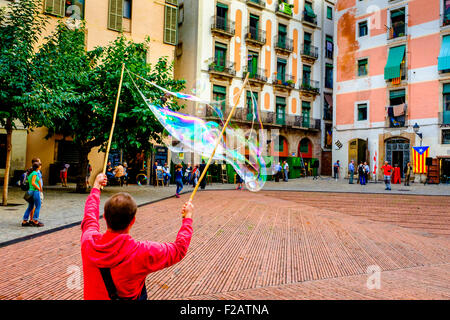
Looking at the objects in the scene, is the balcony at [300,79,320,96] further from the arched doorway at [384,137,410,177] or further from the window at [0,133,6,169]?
the window at [0,133,6,169]

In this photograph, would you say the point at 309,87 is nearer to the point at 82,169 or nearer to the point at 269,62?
the point at 269,62

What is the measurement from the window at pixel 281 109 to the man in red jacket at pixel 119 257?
105 feet

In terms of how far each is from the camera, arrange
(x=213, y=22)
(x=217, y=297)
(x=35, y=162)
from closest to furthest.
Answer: (x=217, y=297) → (x=35, y=162) → (x=213, y=22)

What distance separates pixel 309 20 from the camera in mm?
35812

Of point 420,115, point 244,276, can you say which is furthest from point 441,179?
point 244,276

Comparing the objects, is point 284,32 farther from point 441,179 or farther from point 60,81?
point 60,81

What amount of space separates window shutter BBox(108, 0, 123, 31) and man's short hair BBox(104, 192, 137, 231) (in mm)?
23699

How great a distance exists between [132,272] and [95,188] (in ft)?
2.64

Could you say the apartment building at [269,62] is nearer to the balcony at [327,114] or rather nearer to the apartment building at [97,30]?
the balcony at [327,114]

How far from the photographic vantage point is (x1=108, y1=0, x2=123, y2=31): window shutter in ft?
74.3

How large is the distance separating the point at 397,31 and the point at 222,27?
1526 cm

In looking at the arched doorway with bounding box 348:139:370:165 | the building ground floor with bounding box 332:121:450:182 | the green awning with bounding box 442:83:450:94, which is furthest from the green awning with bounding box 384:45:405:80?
the arched doorway with bounding box 348:139:370:165

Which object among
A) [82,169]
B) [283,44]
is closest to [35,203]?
[82,169]

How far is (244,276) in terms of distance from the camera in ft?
16.3
